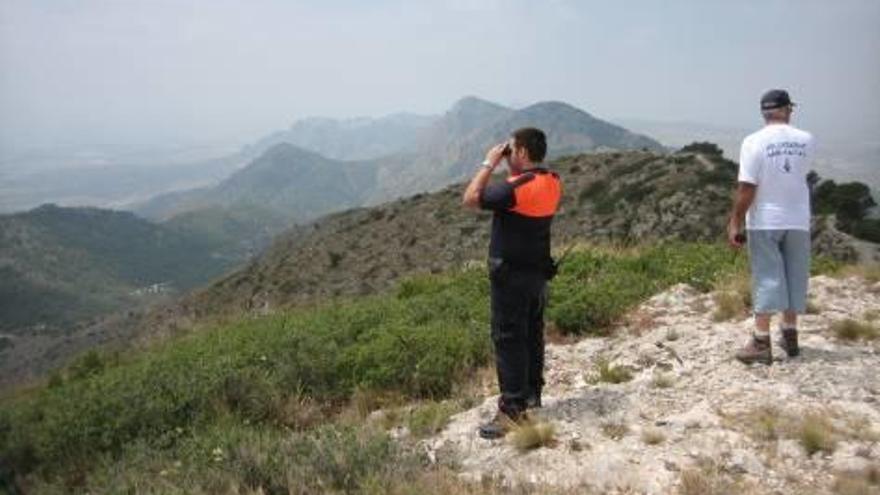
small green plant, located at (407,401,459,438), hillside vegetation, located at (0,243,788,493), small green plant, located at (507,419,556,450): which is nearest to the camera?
hillside vegetation, located at (0,243,788,493)

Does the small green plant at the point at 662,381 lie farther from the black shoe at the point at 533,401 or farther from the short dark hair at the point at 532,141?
the short dark hair at the point at 532,141

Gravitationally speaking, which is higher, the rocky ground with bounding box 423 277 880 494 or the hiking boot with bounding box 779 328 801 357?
the hiking boot with bounding box 779 328 801 357

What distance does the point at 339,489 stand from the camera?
554cm

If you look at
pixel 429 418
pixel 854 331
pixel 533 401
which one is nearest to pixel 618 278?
pixel 854 331

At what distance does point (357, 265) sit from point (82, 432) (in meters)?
44.9

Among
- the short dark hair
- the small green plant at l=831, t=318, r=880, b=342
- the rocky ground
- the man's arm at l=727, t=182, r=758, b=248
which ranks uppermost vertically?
the short dark hair

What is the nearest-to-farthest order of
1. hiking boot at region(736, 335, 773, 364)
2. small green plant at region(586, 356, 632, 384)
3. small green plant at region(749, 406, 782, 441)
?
small green plant at region(749, 406, 782, 441) → hiking boot at region(736, 335, 773, 364) → small green plant at region(586, 356, 632, 384)

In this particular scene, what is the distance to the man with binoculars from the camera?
6.58 m

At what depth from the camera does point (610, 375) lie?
8.00 m

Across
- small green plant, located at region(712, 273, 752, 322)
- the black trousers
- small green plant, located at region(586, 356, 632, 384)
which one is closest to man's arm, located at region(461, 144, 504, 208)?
the black trousers

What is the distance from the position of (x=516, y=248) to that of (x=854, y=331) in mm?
4285

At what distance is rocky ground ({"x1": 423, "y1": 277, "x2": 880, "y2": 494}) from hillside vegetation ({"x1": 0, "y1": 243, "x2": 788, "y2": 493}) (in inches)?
36.0

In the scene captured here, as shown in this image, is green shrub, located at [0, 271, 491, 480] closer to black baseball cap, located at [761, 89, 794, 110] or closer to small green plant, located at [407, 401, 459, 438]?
small green plant, located at [407, 401, 459, 438]

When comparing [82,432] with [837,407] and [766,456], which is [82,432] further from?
[837,407]
